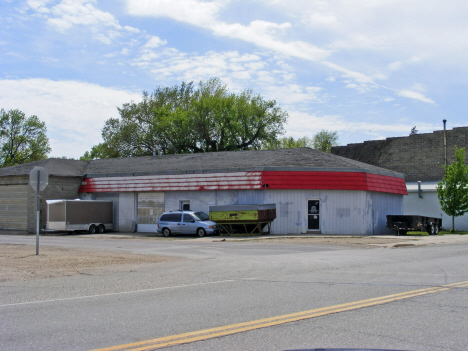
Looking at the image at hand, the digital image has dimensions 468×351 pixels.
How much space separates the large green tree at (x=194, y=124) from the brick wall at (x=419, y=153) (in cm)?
1689

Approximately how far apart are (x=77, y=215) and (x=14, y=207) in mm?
6100

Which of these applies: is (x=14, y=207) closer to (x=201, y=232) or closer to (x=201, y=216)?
(x=201, y=216)

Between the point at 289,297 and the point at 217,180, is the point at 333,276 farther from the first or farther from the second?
the point at 217,180

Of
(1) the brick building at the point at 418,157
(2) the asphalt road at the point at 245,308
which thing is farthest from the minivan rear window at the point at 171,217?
(1) the brick building at the point at 418,157

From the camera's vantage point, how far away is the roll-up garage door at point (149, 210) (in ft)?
110

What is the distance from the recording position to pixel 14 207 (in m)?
35.5

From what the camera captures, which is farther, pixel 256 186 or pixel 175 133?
pixel 175 133

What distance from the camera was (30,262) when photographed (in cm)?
1500

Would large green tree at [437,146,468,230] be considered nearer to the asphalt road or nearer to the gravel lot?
the asphalt road

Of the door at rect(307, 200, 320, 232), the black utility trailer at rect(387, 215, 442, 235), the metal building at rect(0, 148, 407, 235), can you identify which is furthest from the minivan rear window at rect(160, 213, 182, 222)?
the black utility trailer at rect(387, 215, 442, 235)

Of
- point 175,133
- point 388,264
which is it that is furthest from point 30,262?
point 175,133

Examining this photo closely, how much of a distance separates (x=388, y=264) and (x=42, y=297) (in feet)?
30.2

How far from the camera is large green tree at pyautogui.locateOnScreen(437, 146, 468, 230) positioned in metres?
35.8

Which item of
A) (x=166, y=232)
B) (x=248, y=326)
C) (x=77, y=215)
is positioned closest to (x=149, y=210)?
(x=166, y=232)
